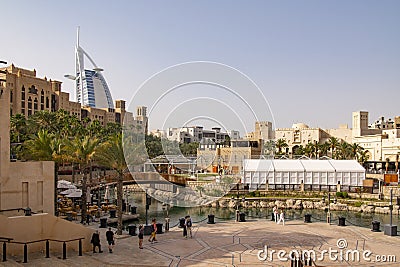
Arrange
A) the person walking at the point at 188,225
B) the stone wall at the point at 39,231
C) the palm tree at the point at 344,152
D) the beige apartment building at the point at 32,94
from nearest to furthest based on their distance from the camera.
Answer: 1. the stone wall at the point at 39,231
2. the person walking at the point at 188,225
3. the palm tree at the point at 344,152
4. the beige apartment building at the point at 32,94

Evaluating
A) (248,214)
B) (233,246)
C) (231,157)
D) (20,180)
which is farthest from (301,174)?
(20,180)

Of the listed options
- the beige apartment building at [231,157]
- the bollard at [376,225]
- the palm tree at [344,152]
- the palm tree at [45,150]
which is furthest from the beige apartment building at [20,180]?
the palm tree at [344,152]

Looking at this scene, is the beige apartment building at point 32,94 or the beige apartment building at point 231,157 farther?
the beige apartment building at point 32,94

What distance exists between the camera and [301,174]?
48.9 metres

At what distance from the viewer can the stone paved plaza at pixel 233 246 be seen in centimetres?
1784

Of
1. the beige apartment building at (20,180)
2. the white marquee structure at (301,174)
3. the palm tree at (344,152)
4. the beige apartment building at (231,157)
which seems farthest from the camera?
the palm tree at (344,152)

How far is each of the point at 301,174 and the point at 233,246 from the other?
96.8ft

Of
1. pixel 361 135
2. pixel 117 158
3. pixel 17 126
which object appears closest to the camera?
pixel 117 158

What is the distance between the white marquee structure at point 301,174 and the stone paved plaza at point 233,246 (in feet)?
66.8

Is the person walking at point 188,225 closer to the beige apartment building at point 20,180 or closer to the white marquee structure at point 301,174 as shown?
the beige apartment building at point 20,180

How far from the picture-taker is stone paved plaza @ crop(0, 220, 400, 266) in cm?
1784

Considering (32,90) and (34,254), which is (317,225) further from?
(32,90)

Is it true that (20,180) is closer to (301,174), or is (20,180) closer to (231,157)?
(301,174)

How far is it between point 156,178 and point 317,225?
28.6 meters
